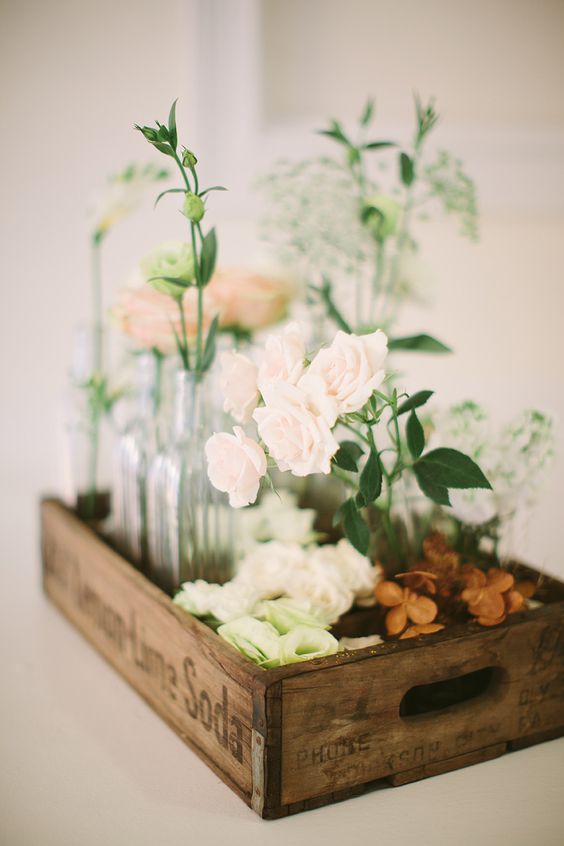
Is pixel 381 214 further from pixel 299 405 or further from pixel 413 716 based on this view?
pixel 413 716

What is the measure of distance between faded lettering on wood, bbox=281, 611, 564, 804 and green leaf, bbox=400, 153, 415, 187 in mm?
452

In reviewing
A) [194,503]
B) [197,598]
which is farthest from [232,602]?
[194,503]

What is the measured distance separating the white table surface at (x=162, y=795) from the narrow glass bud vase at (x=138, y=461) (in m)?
0.17

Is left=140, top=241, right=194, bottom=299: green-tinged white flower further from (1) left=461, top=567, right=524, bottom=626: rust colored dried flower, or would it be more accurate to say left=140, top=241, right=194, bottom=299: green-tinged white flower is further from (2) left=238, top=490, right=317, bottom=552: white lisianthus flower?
(1) left=461, top=567, right=524, bottom=626: rust colored dried flower

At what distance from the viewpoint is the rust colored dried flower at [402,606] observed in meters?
0.65

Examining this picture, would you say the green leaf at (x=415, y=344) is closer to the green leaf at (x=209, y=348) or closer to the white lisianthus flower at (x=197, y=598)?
the green leaf at (x=209, y=348)

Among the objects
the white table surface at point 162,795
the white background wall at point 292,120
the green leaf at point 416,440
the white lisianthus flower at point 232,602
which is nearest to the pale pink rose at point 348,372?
the green leaf at point 416,440

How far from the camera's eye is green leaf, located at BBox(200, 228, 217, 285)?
2.41 feet

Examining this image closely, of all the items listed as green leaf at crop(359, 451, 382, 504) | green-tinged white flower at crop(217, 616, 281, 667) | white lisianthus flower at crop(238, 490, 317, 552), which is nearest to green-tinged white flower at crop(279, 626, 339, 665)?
green-tinged white flower at crop(217, 616, 281, 667)

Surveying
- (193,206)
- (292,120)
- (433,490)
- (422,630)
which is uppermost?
(292,120)

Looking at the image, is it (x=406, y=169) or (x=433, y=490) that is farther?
(x=406, y=169)

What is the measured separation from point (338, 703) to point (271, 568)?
183 mm

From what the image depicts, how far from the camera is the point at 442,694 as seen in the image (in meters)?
0.68

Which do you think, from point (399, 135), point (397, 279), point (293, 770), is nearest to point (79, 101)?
point (399, 135)
